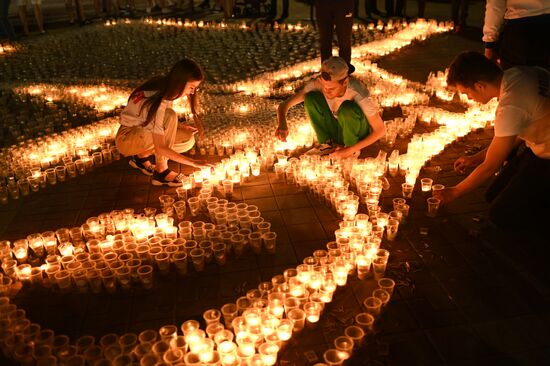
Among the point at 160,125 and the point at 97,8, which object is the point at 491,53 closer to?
the point at 160,125

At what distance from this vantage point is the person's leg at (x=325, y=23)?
7664 millimetres

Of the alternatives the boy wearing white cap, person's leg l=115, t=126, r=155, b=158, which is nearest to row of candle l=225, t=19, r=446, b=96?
the boy wearing white cap

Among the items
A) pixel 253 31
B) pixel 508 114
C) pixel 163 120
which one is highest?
pixel 508 114

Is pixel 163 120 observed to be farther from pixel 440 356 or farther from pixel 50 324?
pixel 440 356

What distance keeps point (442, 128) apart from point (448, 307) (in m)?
3.21

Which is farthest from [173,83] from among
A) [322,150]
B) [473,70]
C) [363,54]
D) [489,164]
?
[363,54]

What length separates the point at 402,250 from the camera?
407cm

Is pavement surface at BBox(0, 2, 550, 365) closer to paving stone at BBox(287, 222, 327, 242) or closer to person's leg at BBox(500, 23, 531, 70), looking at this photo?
paving stone at BBox(287, 222, 327, 242)

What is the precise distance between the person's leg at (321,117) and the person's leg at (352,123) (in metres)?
0.13

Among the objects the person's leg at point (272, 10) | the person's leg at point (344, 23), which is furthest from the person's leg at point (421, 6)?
the person's leg at point (344, 23)

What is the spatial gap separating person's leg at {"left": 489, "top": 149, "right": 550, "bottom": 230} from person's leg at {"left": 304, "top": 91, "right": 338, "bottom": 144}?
2078 millimetres

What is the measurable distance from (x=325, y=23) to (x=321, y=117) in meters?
2.80

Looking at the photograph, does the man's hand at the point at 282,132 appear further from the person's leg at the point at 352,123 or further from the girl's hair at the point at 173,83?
the girl's hair at the point at 173,83

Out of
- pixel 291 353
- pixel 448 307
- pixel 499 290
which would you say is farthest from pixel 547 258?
pixel 291 353
